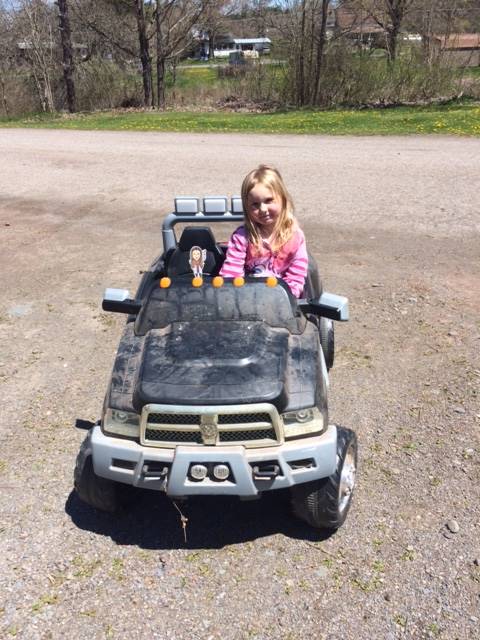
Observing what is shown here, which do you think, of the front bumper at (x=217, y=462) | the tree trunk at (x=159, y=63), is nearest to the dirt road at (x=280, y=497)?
the front bumper at (x=217, y=462)

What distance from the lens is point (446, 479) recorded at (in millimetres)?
3127

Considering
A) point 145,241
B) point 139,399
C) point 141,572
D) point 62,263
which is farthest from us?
point 145,241

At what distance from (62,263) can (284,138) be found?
8709 millimetres

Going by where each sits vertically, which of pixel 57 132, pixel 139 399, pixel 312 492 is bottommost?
pixel 57 132

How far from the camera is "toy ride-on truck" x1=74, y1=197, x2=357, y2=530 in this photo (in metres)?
2.42

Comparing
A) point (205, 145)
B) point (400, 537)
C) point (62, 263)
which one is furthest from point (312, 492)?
point (205, 145)

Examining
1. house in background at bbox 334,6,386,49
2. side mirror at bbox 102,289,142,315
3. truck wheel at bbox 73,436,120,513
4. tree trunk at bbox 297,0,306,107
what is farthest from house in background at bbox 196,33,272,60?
truck wheel at bbox 73,436,120,513

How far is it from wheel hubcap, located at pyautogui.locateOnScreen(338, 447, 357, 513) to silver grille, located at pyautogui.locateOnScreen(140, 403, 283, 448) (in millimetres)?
486

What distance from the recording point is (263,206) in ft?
10.6

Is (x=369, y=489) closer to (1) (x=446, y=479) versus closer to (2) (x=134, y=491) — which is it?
(1) (x=446, y=479)

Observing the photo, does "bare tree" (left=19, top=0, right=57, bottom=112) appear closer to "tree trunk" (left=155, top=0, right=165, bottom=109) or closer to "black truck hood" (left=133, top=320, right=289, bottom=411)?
"tree trunk" (left=155, top=0, right=165, bottom=109)

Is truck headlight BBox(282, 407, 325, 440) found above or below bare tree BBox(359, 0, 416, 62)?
below

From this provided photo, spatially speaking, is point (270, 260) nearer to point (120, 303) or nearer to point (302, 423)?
point (120, 303)

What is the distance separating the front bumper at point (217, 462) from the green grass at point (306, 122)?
40.8 ft
